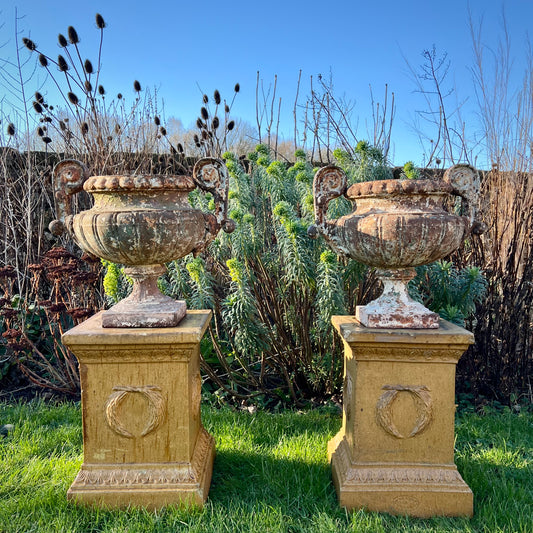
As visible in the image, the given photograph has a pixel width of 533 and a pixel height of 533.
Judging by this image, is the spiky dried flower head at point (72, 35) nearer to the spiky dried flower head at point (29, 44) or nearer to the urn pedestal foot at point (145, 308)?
the spiky dried flower head at point (29, 44)

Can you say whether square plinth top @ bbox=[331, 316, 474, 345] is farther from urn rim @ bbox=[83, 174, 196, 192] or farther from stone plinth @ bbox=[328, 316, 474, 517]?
urn rim @ bbox=[83, 174, 196, 192]

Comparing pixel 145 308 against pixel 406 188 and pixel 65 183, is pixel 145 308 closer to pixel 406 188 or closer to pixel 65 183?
pixel 65 183

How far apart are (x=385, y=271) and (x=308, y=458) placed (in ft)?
3.77

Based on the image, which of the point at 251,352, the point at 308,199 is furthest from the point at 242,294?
the point at 308,199

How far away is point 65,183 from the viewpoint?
86.1 inches

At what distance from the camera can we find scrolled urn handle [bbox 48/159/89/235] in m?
2.18

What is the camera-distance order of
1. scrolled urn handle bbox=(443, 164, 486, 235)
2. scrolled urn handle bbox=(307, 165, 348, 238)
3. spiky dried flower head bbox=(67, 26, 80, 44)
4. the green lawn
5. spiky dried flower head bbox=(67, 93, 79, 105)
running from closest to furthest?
1. the green lawn
2. scrolled urn handle bbox=(443, 164, 486, 235)
3. scrolled urn handle bbox=(307, 165, 348, 238)
4. spiky dried flower head bbox=(67, 26, 80, 44)
5. spiky dried flower head bbox=(67, 93, 79, 105)

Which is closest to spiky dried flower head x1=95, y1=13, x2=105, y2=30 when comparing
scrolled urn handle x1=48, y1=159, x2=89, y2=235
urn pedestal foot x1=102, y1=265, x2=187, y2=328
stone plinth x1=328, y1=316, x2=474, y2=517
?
scrolled urn handle x1=48, y1=159, x2=89, y2=235

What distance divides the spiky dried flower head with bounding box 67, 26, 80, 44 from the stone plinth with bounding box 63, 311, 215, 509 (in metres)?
2.72

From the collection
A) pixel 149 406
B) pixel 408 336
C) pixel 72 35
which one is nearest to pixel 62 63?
pixel 72 35

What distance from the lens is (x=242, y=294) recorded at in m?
2.88

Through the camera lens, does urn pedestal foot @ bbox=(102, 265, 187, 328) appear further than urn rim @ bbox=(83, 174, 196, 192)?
Yes

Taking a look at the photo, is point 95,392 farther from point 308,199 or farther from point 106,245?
point 308,199

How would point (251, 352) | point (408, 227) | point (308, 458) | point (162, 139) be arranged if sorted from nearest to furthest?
1. point (408, 227)
2. point (308, 458)
3. point (251, 352)
4. point (162, 139)
